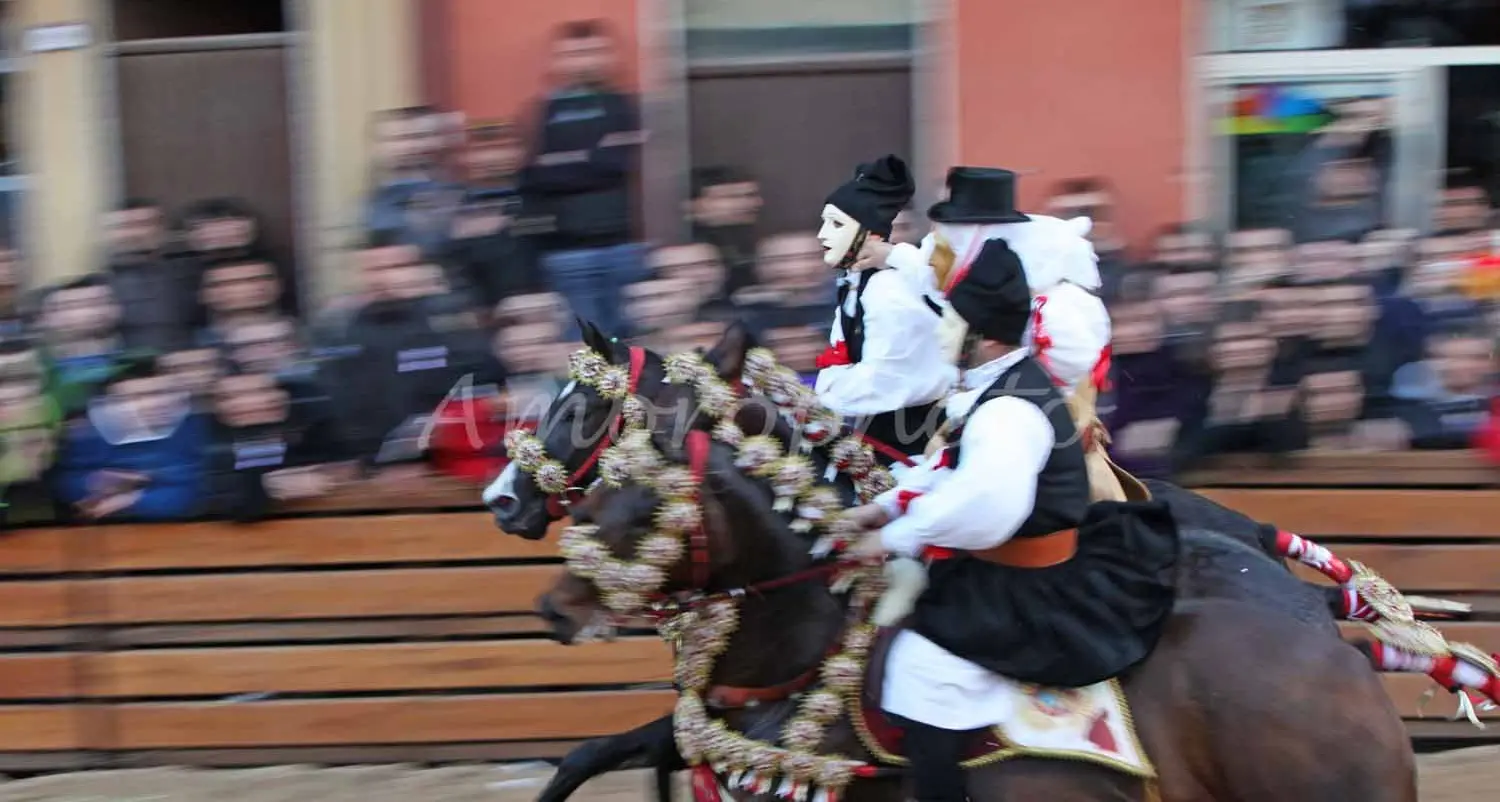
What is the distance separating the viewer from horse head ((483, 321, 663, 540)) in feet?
15.2

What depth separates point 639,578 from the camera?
4.02m

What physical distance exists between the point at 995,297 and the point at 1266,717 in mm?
1168

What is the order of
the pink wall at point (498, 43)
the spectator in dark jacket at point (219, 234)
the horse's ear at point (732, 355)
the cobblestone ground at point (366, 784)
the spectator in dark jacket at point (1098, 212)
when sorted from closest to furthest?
the horse's ear at point (732, 355) → the cobblestone ground at point (366, 784) → the spectator in dark jacket at point (1098, 212) → the spectator in dark jacket at point (219, 234) → the pink wall at point (498, 43)

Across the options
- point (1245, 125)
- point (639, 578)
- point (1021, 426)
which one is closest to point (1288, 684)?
point (1021, 426)

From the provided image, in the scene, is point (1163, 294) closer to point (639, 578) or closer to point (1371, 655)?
point (1371, 655)

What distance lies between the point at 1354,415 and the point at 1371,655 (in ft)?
7.90

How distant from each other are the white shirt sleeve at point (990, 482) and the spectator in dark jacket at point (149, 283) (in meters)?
4.14

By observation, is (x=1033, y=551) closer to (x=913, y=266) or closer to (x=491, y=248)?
(x=913, y=266)

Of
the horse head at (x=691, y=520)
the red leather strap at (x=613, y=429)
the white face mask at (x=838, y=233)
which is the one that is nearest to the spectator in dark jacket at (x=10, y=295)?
the red leather strap at (x=613, y=429)

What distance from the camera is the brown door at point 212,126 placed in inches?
331

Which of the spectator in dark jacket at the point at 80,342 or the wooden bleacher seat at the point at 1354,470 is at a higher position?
the spectator in dark jacket at the point at 80,342

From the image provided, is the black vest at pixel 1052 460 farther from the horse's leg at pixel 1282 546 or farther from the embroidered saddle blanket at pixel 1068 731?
the horse's leg at pixel 1282 546

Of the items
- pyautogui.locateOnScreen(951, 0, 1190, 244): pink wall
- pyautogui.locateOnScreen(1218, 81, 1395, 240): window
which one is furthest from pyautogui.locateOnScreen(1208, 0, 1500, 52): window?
pyautogui.locateOnScreen(951, 0, 1190, 244): pink wall

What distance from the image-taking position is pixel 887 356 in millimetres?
5125
